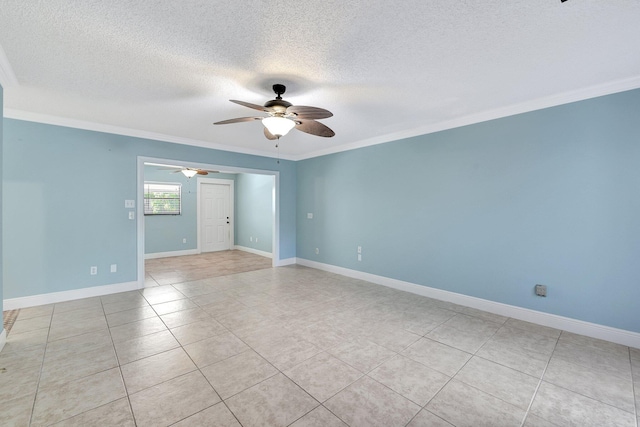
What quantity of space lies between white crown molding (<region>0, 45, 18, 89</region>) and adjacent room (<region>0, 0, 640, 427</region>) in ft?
0.08

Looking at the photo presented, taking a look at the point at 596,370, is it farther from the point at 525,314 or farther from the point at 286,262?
the point at 286,262

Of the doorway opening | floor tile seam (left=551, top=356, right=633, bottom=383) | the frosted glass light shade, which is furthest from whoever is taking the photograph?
the doorway opening

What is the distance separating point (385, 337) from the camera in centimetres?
285

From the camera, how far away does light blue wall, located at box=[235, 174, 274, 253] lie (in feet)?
24.7

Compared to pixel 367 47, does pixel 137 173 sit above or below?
below

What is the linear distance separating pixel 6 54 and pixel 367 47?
9.72 ft

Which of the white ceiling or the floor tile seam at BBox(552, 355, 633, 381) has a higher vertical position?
the white ceiling

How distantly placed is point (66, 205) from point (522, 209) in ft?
20.4

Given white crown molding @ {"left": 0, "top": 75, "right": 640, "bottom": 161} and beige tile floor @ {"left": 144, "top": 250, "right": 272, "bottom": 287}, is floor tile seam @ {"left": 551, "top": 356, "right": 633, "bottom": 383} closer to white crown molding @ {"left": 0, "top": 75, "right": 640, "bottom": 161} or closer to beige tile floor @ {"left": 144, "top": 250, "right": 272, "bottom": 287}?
white crown molding @ {"left": 0, "top": 75, "right": 640, "bottom": 161}

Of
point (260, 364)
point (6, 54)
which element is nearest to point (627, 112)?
point (260, 364)

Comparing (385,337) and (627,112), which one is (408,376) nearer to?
(385,337)

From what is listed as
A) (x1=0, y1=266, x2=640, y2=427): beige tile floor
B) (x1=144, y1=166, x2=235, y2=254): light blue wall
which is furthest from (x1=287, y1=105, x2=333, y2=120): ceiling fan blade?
(x1=144, y1=166, x2=235, y2=254): light blue wall

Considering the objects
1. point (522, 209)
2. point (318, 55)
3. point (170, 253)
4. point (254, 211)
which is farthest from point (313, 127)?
point (170, 253)

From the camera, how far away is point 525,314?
324 centimetres
